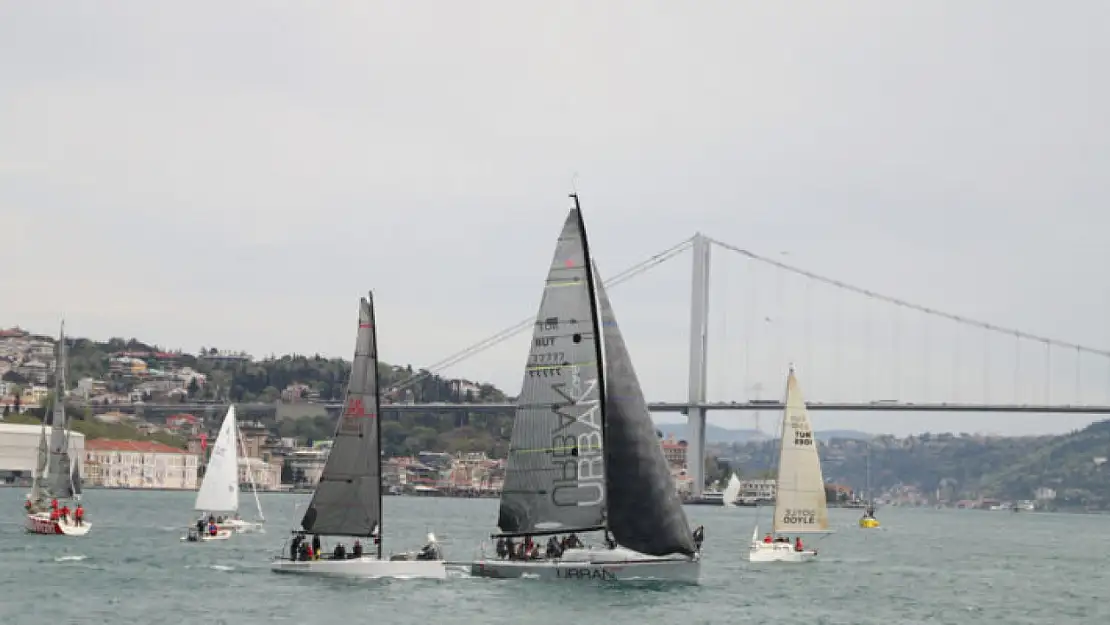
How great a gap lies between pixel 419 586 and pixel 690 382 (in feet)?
223

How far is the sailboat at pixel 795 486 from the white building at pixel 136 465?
4294 inches

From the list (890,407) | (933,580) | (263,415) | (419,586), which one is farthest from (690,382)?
(263,415)

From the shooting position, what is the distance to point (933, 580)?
38.4 m

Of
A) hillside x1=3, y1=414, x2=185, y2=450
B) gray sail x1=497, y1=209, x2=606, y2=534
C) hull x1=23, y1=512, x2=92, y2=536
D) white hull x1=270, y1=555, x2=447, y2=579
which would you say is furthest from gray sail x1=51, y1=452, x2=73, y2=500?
hillside x1=3, y1=414, x2=185, y2=450

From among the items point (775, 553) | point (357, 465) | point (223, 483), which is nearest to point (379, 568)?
point (357, 465)

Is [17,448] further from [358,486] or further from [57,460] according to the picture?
[358,486]

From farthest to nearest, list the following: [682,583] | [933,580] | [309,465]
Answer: [309,465] < [933,580] < [682,583]

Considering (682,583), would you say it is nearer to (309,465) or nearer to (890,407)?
(890,407)

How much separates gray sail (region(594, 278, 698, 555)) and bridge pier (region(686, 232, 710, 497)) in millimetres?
67168

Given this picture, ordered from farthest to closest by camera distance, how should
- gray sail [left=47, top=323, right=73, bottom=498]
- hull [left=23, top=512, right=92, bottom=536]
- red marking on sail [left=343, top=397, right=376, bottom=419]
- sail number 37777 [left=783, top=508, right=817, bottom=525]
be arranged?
gray sail [left=47, top=323, right=73, bottom=498] → hull [left=23, top=512, right=92, bottom=536] → sail number 37777 [left=783, top=508, right=817, bottom=525] → red marking on sail [left=343, top=397, right=376, bottom=419]

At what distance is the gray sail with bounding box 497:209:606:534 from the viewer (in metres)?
26.8

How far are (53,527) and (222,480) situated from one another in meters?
7.08

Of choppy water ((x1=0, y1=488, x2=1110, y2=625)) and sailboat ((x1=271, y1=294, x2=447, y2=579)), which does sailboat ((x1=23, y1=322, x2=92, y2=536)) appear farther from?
sailboat ((x1=271, y1=294, x2=447, y2=579))

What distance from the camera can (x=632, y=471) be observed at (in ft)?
88.1
